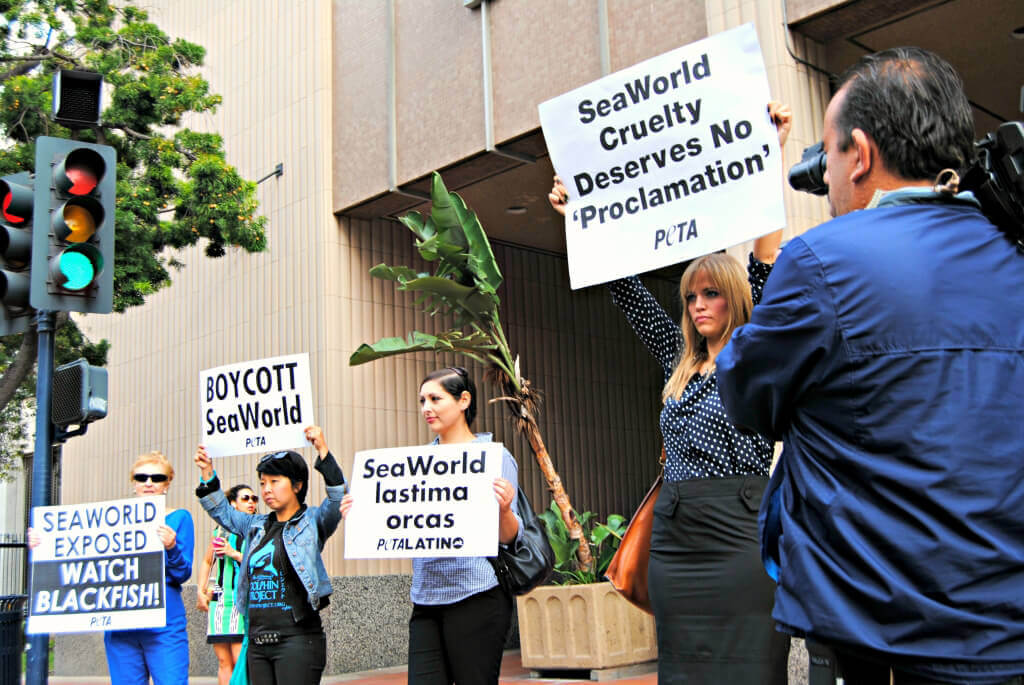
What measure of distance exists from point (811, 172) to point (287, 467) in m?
3.78

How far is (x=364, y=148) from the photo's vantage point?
1237cm

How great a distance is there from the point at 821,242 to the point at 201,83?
1149cm

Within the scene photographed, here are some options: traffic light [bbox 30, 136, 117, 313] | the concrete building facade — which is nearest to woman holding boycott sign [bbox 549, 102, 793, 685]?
traffic light [bbox 30, 136, 117, 313]

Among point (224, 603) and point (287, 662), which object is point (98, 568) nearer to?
point (287, 662)

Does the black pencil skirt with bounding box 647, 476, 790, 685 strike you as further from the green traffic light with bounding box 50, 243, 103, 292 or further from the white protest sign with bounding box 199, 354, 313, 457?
the green traffic light with bounding box 50, 243, 103, 292

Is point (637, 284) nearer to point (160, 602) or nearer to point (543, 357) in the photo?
point (160, 602)

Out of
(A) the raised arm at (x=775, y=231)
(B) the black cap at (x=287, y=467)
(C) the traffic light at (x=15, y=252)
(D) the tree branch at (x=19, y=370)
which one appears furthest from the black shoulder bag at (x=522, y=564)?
(D) the tree branch at (x=19, y=370)

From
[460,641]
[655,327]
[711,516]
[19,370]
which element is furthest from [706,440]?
[19,370]

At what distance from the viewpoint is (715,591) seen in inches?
125

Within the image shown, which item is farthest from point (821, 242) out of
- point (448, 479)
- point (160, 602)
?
point (160, 602)

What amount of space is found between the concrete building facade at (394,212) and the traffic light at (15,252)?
17.3 ft

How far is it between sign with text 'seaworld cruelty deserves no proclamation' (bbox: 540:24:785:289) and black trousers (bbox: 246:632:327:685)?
7.36 feet

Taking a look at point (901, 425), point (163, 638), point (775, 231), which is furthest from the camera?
point (163, 638)

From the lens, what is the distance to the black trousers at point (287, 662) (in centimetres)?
485
